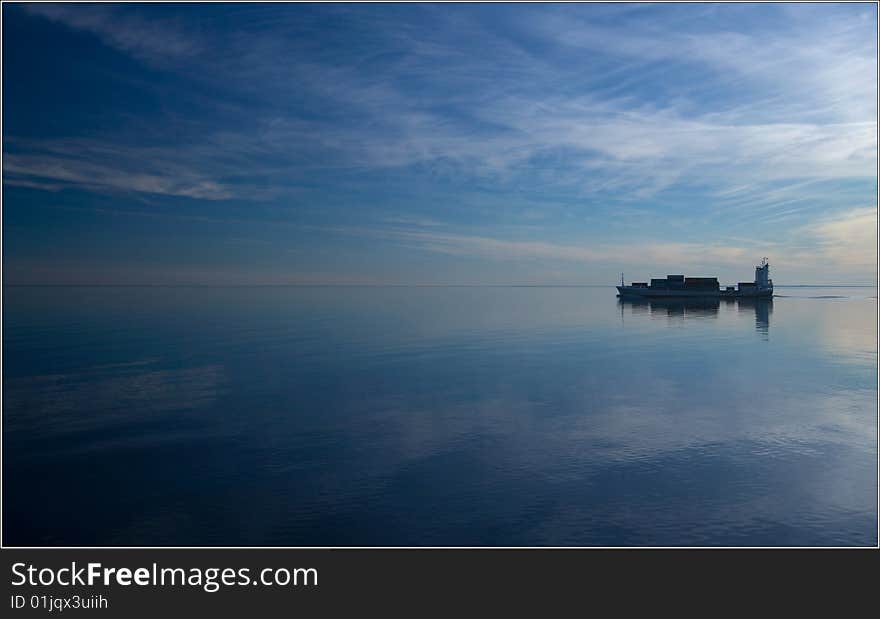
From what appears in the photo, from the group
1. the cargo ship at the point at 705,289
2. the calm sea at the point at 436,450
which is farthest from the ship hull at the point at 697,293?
the calm sea at the point at 436,450

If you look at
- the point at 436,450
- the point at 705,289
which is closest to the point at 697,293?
the point at 705,289

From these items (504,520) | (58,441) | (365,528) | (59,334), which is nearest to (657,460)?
(504,520)

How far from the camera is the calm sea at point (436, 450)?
15.3m

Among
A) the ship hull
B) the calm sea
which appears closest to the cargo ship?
the ship hull

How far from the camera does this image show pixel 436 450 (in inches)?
869

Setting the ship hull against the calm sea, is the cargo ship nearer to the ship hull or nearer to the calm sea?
the ship hull

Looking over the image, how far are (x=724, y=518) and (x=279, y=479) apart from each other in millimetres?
14604

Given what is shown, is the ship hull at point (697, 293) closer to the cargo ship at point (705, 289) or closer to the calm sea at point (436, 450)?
the cargo ship at point (705, 289)

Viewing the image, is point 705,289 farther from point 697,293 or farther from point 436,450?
point 436,450

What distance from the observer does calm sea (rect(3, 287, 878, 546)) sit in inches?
602

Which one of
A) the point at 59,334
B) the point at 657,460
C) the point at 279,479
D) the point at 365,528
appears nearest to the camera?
the point at 365,528

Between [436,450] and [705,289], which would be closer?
[436,450]

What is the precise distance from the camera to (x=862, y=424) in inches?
1043
